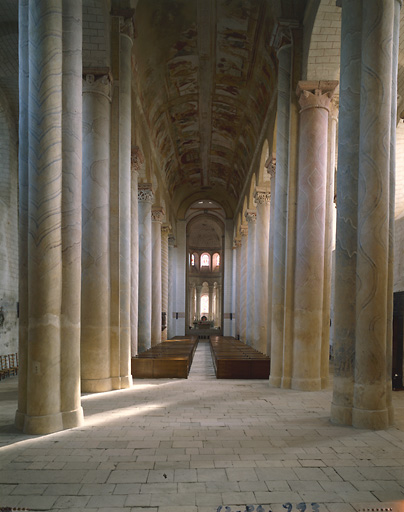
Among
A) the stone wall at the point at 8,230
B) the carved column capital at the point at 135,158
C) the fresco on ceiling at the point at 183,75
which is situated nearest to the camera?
the carved column capital at the point at 135,158

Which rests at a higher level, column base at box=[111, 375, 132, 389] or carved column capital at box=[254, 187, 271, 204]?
carved column capital at box=[254, 187, 271, 204]

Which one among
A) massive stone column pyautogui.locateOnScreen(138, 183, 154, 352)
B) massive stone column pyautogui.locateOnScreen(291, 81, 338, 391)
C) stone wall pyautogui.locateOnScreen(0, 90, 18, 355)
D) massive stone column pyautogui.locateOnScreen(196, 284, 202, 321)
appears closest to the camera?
massive stone column pyautogui.locateOnScreen(291, 81, 338, 391)

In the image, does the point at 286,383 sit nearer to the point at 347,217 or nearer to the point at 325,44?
the point at 347,217

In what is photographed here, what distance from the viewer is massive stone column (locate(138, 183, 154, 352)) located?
1672 centimetres

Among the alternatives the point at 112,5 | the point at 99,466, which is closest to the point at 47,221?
the point at 99,466

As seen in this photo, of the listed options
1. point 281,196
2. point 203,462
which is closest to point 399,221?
point 281,196

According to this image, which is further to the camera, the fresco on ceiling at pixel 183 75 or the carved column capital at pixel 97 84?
the fresco on ceiling at pixel 183 75

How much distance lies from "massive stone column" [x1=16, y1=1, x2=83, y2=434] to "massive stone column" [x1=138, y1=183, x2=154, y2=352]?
33.9 feet

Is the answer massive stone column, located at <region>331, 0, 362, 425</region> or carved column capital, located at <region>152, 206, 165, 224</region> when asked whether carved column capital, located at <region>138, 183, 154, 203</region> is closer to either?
carved column capital, located at <region>152, 206, 165, 224</region>

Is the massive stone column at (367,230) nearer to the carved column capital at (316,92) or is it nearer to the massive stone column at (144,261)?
the carved column capital at (316,92)

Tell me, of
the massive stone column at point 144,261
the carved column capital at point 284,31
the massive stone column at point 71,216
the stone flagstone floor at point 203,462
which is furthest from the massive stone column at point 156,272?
the massive stone column at point 71,216

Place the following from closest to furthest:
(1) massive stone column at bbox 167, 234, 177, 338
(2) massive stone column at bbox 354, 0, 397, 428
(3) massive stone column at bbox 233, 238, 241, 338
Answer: (2) massive stone column at bbox 354, 0, 397, 428 < (3) massive stone column at bbox 233, 238, 241, 338 < (1) massive stone column at bbox 167, 234, 177, 338

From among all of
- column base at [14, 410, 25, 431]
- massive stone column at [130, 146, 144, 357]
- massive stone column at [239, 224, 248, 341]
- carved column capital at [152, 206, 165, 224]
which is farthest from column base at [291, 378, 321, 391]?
massive stone column at [239, 224, 248, 341]

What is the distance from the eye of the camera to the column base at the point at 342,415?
6.26m
